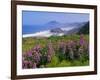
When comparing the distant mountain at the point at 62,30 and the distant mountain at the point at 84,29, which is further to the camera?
the distant mountain at the point at 84,29

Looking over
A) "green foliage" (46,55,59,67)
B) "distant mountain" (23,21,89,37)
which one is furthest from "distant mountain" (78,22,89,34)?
"green foliage" (46,55,59,67)

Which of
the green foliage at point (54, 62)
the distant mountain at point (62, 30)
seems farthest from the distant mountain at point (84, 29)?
the green foliage at point (54, 62)

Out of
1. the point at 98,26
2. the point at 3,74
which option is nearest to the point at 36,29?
the point at 3,74

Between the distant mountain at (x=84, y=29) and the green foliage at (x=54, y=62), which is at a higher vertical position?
the distant mountain at (x=84, y=29)

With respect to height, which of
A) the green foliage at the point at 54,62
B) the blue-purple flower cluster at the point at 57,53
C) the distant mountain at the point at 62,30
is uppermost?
the distant mountain at the point at 62,30

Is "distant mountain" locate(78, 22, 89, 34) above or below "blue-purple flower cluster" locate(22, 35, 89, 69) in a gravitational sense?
above

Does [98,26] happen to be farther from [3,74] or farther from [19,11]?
[3,74]

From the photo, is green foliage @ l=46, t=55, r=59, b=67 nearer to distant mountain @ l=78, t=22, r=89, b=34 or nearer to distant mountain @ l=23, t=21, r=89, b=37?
distant mountain @ l=23, t=21, r=89, b=37

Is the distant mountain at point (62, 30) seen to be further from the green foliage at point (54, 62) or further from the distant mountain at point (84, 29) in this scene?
the green foliage at point (54, 62)

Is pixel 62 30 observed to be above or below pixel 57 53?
above

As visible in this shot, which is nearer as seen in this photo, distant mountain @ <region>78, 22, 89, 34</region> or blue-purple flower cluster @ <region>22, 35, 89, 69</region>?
blue-purple flower cluster @ <region>22, 35, 89, 69</region>

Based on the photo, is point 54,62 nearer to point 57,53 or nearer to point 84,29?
point 57,53

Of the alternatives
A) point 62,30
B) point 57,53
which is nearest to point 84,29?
point 62,30
